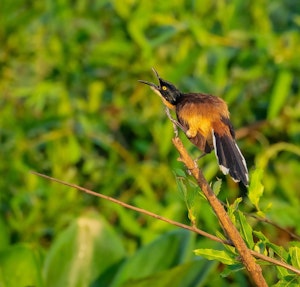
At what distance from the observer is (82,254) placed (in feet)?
8.90

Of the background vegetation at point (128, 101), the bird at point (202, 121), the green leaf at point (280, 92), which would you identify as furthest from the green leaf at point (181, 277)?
the green leaf at point (280, 92)

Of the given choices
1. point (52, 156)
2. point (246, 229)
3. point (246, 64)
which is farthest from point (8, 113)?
point (246, 229)

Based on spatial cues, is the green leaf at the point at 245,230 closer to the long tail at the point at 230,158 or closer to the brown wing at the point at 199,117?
the long tail at the point at 230,158

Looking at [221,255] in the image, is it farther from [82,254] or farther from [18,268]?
[82,254]

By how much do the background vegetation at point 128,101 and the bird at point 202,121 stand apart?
1.77 m

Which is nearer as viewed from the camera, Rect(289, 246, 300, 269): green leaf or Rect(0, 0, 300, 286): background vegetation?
Rect(289, 246, 300, 269): green leaf

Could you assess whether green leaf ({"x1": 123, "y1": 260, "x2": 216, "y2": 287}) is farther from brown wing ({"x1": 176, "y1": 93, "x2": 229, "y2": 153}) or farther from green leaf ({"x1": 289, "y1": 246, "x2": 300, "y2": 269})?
green leaf ({"x1": 289, "y1": 246, "x2": 300, "y2": 269})

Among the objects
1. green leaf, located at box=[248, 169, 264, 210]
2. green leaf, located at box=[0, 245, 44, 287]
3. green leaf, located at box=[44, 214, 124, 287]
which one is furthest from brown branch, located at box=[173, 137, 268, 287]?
green leaf, located at box=[44, 214, 124, 287]

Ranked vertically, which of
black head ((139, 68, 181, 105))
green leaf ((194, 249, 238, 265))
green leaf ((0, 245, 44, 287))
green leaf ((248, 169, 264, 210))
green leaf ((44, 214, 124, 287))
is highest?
black head ((139, 68, 181, 105))

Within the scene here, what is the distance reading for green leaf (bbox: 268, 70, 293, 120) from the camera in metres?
3.91

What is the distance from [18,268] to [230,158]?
0.83m

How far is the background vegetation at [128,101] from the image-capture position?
3.90 m

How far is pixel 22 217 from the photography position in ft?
12.4

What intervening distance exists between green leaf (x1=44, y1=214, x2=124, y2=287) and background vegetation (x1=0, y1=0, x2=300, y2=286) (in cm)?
93
